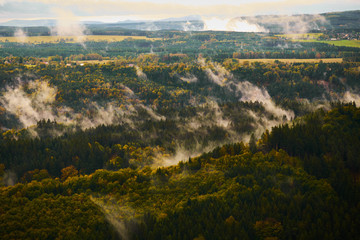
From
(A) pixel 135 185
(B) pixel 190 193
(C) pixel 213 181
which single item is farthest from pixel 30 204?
(C) pixel 213 181

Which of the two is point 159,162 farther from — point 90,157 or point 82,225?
point 82,225

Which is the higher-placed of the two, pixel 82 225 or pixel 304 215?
pixel 304 215

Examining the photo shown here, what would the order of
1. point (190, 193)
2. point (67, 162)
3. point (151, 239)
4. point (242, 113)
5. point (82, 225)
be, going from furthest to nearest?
point (242, 113)
point (67, 162)
point (190, 193)
point (82, 225)
point (151, 239)

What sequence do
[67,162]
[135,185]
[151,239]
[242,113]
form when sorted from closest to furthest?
[151,239], [135,185], [67,162], [242,113]

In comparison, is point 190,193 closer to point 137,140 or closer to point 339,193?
point 339,193

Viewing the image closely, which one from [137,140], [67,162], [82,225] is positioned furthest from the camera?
[137,140]

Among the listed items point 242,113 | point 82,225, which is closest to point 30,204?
point 82,225

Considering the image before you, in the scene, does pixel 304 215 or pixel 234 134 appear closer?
pixel 304 215

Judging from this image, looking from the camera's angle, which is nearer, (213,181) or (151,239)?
(151,239)

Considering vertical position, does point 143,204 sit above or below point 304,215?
below
